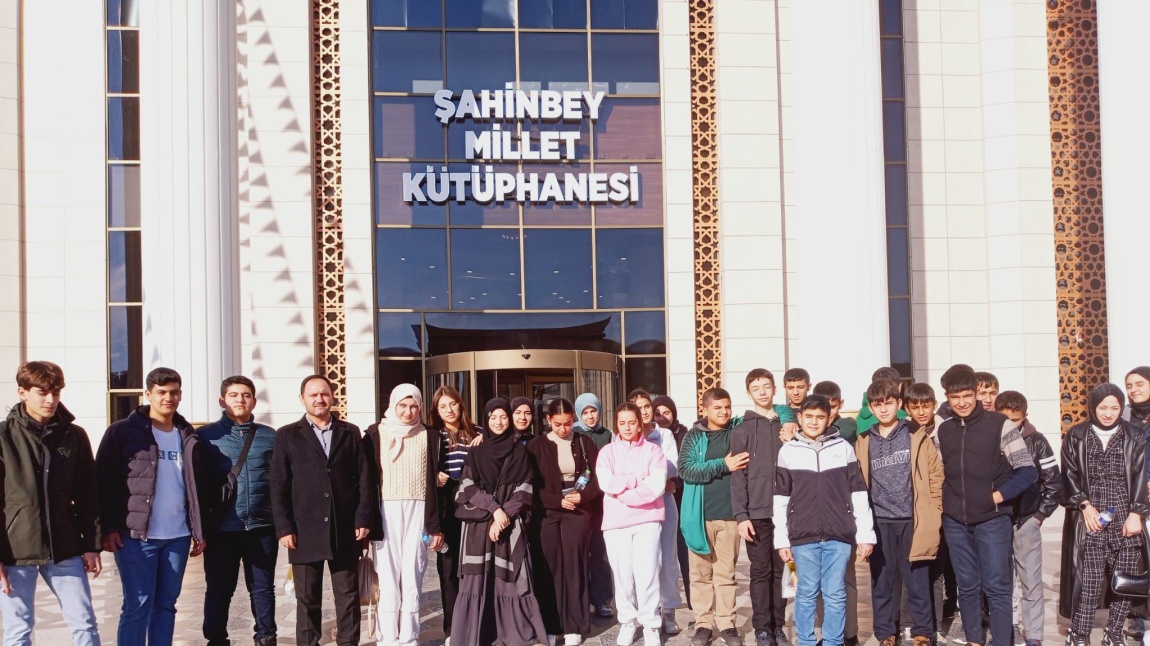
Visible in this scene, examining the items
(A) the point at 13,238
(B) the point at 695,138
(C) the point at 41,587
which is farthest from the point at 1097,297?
(A) the point at 13,238

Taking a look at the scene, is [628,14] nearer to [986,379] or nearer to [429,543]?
[986,379]

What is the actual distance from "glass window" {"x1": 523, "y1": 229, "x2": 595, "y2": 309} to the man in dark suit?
8.40m

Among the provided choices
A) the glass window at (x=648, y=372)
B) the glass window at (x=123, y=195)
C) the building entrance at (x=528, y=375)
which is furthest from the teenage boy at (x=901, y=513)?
the glass window at (x=123, y=195)

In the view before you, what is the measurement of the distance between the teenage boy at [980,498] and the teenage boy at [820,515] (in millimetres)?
546

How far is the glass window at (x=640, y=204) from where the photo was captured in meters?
15.1

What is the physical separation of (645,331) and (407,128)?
435cm

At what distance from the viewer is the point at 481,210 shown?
49.1 feet

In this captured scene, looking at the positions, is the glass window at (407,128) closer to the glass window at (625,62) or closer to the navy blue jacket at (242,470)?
the glass window at (625,62)

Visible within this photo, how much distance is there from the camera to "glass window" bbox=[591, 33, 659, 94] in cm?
1520

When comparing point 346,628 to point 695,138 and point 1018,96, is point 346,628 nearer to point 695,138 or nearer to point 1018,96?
point 695,138

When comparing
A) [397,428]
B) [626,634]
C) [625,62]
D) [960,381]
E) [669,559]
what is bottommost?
[626,634]

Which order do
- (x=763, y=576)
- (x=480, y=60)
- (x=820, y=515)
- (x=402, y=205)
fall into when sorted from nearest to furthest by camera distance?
(x=820, y=515) → (x=763, y=576) → (x=402, y=205) → (x=480, y=60)

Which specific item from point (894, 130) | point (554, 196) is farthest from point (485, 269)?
point (894, 130)

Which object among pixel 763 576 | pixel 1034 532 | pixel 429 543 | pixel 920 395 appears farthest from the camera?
pixel 429 543
